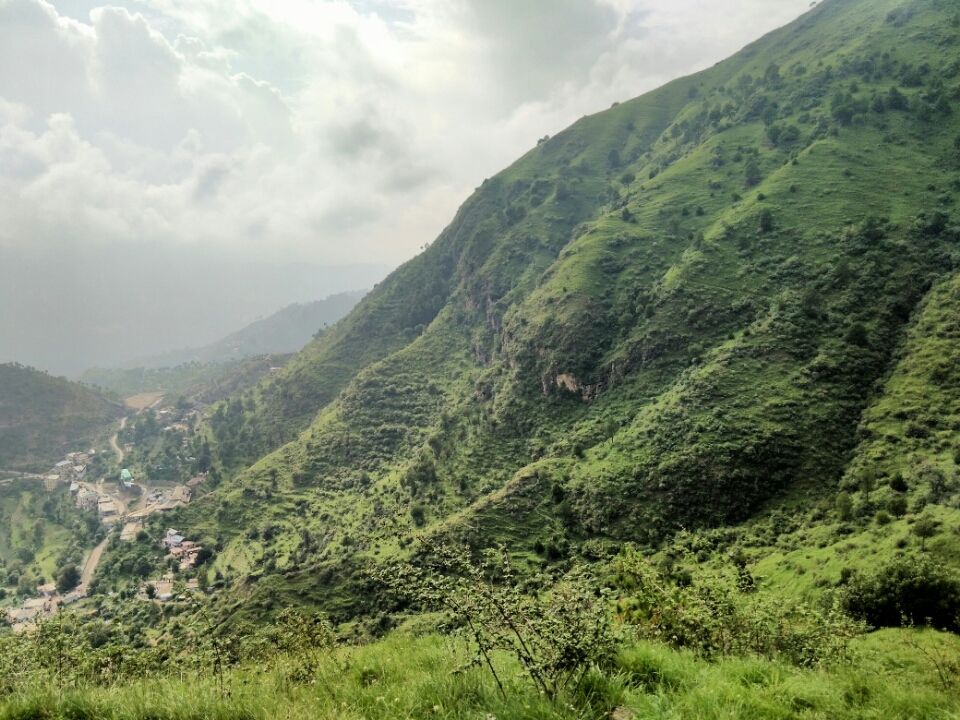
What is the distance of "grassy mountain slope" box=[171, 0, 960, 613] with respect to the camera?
176 feet

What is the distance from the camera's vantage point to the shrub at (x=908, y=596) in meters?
25.6

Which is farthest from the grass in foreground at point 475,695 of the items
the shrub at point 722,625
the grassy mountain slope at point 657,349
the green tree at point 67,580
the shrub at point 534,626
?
the green tree at point 67,580

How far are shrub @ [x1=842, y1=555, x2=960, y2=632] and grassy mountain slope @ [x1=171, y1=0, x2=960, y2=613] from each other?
69.0ft

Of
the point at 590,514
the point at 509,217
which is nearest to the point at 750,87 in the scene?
the point at 509,217

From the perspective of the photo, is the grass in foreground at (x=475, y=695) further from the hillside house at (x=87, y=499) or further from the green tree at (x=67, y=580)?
the hillside house at (x=87, y=499)

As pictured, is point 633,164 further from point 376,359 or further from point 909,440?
point 909,440

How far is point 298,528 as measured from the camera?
88.2m

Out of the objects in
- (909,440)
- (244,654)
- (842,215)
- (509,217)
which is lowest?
(909,440)

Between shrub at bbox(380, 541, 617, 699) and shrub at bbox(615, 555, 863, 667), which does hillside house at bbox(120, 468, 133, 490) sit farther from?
shrub at bbox(380, 541, 617, 699)

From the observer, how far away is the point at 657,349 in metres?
72.9

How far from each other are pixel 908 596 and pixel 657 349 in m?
48.5

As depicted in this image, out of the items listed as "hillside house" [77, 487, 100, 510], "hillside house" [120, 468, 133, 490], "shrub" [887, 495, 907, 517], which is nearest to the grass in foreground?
"shrub" [887, 495, 907, 517]

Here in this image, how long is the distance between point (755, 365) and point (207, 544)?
311 ft

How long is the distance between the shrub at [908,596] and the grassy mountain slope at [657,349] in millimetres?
21028
